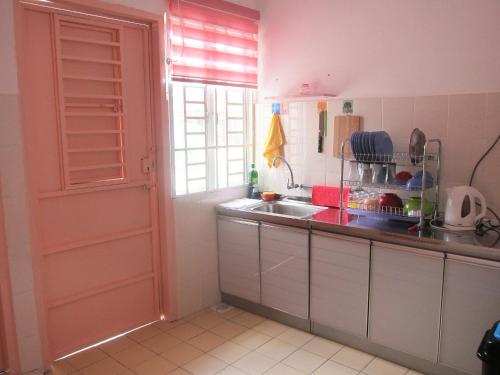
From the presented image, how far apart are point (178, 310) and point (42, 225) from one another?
1.17 metres

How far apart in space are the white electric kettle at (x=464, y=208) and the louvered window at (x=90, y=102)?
2030 mm

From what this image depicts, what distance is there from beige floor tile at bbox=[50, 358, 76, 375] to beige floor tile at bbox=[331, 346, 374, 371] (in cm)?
158

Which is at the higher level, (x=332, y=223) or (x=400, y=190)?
(x=400, y=190)

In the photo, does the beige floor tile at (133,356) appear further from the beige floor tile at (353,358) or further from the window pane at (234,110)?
the window pane at (234,110)

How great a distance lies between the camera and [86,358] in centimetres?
265

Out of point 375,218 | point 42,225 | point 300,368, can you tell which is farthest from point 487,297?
point 42,225

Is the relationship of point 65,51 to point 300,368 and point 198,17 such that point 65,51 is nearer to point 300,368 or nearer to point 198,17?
point 198,17

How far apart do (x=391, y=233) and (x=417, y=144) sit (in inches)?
22.4

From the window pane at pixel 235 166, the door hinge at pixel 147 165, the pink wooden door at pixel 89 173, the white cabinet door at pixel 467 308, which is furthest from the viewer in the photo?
the window pane at pixel 235 166

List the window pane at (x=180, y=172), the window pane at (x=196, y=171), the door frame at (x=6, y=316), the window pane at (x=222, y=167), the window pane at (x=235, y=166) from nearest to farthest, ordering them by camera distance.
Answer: the door frame at (x=6, y=316), the window pane at (x=180, y=172), the window pane at (x=196, y=171), the window pane at (x=222, y=167), the window pane at (x=235, y=166)

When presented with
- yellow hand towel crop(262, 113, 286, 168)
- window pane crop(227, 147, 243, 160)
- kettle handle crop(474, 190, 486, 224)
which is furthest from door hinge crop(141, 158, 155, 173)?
kettle handle crop(474, 190, 486, 224)

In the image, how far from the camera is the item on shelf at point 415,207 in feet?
8.34

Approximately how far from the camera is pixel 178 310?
3.15 metres

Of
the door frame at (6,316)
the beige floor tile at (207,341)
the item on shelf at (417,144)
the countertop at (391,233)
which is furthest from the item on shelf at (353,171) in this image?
the door frame at (6,316)
